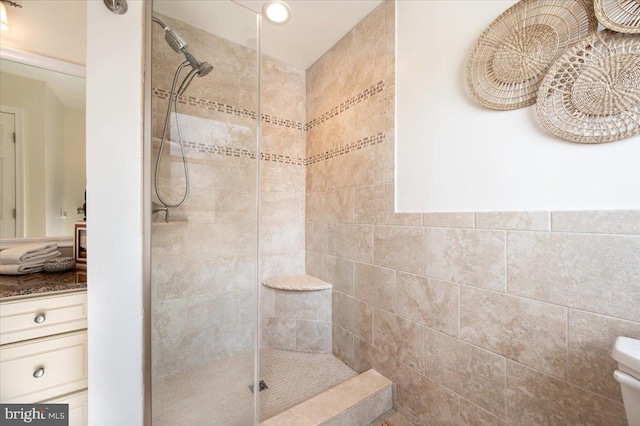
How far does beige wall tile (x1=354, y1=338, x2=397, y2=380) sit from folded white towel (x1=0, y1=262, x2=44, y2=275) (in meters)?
1.86

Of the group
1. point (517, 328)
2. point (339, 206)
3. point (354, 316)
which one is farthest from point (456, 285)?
point (339, 206)

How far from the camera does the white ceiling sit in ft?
3.90

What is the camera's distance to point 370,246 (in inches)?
61.0

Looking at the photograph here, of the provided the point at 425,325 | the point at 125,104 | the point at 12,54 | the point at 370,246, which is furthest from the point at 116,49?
the point at 425,325

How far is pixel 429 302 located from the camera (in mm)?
1205

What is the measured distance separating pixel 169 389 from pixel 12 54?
1.91 meters

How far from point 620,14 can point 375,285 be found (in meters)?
1.45

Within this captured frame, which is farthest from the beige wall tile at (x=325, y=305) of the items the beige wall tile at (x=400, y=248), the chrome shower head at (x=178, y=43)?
the chrome shower head at (x=178, y=43)

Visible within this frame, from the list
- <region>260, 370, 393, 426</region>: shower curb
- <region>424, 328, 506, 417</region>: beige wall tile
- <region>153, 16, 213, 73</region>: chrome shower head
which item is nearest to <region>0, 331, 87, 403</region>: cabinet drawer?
<region>260, 370, 393, 426</region>: shower curb

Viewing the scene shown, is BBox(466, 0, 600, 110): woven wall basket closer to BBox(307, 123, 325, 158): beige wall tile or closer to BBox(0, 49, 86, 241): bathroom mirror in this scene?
BBox(307, 123, 325, 158): beige wall tile

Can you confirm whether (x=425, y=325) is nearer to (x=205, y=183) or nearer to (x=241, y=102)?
(x=205, y=183)

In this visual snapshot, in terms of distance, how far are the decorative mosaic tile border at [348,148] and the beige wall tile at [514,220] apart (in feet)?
2.48

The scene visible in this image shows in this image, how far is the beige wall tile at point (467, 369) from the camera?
3.17 feet

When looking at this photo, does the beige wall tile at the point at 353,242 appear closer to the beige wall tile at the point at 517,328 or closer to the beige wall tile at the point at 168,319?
the beige wall tile at the point at 517,328
